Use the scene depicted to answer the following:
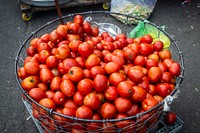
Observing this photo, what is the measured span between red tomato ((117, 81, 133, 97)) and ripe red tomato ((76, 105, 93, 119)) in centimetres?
21

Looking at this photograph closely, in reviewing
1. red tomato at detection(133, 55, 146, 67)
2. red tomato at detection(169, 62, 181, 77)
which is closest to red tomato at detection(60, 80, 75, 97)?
red tomato at detection(133, 55, 146, 67)

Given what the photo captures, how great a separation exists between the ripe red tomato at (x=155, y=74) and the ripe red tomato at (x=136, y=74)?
89 millimetres

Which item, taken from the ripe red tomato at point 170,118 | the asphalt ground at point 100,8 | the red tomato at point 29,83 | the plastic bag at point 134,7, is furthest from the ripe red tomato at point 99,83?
the plastic bag at point 134,7

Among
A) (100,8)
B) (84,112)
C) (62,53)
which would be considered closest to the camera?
(84,112)

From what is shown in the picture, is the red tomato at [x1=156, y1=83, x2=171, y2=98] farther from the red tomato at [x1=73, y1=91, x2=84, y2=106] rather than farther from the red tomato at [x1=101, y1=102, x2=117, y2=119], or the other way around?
Answer: the red tomato at [x1=73, y1=91, x2=84, y2=106]

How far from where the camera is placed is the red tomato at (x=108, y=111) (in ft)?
5.12

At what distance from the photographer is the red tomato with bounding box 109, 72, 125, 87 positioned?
1.63m

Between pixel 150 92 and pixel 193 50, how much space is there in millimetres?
1649

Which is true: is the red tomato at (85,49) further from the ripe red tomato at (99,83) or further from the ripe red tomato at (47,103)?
the ripe red tomato at (47,103)

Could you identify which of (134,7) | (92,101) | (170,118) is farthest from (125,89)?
(134,7)

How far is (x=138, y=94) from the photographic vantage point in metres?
1.59

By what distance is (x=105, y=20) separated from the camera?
352 centimetres

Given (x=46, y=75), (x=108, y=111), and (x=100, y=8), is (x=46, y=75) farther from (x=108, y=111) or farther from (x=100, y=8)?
(x=100, y=8)

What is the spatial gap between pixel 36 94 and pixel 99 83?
1.31ft
